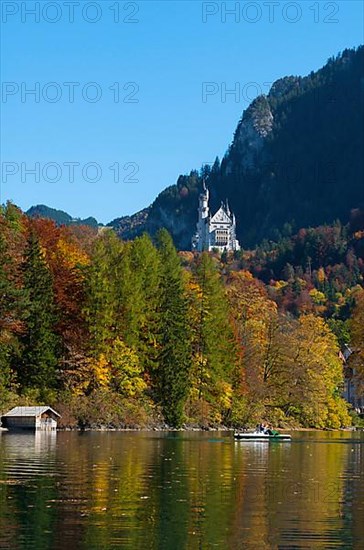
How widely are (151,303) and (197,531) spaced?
66273mm

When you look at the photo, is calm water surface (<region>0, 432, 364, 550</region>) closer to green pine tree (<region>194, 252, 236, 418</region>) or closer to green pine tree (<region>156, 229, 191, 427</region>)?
green pine tree (<region>156, 229, 191, 427</region>)

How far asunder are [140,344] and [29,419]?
17.1 m

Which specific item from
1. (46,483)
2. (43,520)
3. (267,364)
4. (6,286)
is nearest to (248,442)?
(6,286)

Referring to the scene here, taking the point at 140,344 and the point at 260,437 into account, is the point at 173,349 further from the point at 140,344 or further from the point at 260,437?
the point at 260,437

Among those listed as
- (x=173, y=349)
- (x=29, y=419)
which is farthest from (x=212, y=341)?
(x=29, y=419)

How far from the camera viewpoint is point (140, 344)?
289 ft

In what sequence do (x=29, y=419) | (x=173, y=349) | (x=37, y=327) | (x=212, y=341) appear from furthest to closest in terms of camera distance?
(x=212, y=341) < (x=173, y=349) < (x=37, y=327) < (x=29, y=419)

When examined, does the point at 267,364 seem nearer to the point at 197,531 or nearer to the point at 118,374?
the point at 118,374

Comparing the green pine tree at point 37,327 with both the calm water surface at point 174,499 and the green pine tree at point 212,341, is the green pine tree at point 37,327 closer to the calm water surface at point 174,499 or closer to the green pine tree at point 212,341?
the green pine tree at point 212,341

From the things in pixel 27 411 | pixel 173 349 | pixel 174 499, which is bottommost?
pixel 174 499

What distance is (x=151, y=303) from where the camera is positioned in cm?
9094

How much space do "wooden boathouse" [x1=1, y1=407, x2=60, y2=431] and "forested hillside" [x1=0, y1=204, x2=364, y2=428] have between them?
1743 millimetres

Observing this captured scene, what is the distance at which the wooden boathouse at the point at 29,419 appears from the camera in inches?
2864

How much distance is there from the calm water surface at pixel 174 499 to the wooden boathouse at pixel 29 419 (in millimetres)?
18914
